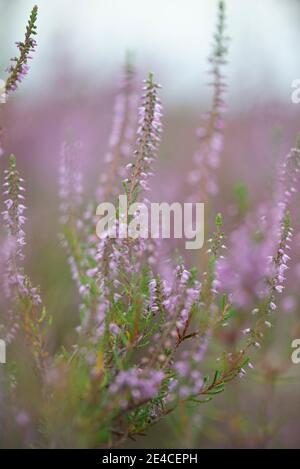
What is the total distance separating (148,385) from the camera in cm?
197

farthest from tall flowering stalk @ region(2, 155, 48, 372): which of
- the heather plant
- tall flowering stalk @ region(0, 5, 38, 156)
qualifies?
tall flowering stalk @ region(0, 5, 38, 156)

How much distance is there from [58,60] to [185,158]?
2.67m

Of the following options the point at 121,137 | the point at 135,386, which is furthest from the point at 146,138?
the point at 121,137

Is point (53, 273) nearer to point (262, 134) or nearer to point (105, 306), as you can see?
point (105, 306)

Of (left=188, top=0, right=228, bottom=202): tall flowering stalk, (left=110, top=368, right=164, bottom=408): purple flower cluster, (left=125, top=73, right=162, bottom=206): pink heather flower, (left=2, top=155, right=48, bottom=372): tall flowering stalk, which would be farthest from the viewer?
(left=188, top=0, right=228, bottom=202): tall flowering stalk

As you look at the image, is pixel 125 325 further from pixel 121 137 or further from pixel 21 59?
pixel 121 137

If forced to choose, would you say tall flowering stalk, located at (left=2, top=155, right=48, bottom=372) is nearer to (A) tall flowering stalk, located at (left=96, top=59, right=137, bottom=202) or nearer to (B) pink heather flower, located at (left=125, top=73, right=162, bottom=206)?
(B) pink heather flower, located at (left=125, top=73, right=162, bottom=206)

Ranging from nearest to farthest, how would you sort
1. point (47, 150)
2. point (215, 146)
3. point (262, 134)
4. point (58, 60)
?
point (215, 146) → point (262, 134) → point (58, 60) → point (47, 150)

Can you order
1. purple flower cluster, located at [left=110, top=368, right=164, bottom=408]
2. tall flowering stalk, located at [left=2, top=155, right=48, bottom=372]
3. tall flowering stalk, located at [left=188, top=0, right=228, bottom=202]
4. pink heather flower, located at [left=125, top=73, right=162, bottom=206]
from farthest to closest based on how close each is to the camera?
tall flowering stalk, located at [left=188, top=0, right=228, bottom=202]
pink heather flower, located at [left=125, top=73, right=162, bottom=206]
tall flowering stalk, located at [left=2, top=155, right=48, bottom=372]
purple flower cluster, located at [left=110, top=368, right=164, bottom=408]

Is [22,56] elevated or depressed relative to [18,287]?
elevated

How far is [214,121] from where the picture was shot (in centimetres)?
365

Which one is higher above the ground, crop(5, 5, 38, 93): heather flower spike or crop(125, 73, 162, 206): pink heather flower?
crop(5, 5, 38, 93): heather flower spike

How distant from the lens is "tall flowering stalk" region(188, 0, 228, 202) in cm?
352
